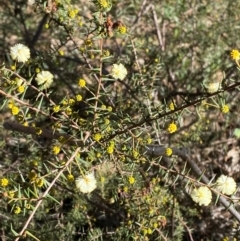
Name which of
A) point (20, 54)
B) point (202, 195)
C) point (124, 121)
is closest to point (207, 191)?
point (202, 195)

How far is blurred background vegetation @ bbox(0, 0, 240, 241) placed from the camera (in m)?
2.21

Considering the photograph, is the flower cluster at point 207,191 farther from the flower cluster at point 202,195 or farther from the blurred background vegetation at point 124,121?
the blurred background vegetation at point 124,121

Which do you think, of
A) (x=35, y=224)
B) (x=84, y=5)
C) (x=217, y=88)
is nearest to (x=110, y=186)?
(x=35, y=224)

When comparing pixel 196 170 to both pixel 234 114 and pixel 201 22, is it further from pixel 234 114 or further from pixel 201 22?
pixel 201 22

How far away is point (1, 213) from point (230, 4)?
294 cm

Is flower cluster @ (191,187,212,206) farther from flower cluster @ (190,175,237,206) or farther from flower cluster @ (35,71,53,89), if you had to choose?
flower cluster @ (35,71,53,89)

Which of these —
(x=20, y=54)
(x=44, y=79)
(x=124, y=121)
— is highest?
(x=20, y=54)

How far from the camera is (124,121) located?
7.39 ft

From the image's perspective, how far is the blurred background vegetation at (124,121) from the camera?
2.21 metres

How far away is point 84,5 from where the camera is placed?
190 inches

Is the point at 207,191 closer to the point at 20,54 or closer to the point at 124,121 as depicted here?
the point at 124,121

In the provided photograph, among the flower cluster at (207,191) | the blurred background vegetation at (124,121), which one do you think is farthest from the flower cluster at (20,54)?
the flower cluster at (207,191)

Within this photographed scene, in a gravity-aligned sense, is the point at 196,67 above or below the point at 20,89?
below

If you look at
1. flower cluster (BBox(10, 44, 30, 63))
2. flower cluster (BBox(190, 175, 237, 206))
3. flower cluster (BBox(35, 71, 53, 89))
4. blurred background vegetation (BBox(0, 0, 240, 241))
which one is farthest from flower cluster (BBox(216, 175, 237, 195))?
flower cluster (BBox(10, 44, 30, 63))
